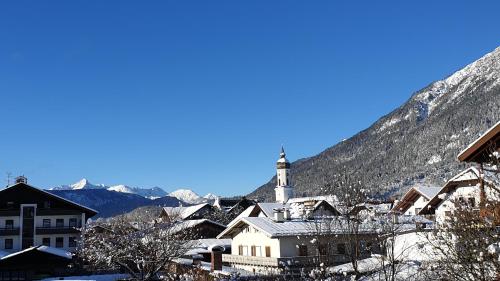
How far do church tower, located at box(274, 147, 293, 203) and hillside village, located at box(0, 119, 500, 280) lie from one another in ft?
148

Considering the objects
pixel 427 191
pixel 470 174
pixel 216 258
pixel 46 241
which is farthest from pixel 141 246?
pixel 427 191

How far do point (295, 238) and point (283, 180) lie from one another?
73251 millimetres

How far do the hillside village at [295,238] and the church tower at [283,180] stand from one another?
148ft

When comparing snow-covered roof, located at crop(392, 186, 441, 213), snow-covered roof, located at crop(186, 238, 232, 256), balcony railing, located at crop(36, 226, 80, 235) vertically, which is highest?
snow-covered roof, located at crop(392, 186, 441, 213)

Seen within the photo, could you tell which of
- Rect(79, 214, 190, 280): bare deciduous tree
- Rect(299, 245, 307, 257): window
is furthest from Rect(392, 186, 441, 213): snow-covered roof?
Rect(79, 214, 190, 280): bare deciduous tree

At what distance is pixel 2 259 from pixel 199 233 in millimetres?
22356

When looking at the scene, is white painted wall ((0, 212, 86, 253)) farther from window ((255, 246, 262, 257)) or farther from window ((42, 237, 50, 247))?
window ((255, 246, 262, 257))

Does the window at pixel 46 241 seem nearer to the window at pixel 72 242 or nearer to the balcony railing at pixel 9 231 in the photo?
the window at pixel 72 242

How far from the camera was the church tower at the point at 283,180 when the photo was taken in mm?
110125

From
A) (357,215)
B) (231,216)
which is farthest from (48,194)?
(357,215)

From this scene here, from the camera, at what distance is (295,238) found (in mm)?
39469

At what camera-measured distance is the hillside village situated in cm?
1066

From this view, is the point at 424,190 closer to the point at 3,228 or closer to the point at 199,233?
the point at 199,233

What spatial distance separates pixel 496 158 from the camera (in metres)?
10.6
